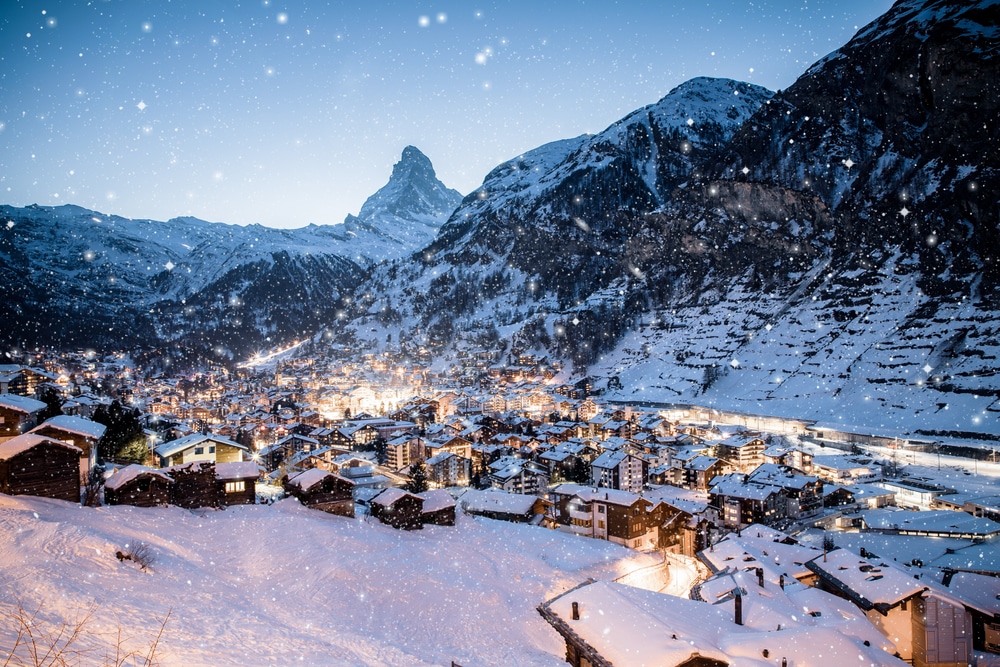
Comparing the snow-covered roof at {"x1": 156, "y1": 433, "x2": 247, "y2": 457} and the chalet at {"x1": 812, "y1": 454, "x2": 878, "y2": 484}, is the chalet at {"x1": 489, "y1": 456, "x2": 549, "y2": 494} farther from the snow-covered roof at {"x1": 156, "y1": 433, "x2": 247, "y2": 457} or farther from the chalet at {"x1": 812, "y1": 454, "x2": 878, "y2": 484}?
the chalet at {"x1": 812, "y1": 454, "x2": 878, "y2": 484}

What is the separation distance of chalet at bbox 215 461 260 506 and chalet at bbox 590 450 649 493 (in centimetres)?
2450

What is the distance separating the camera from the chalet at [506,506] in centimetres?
2916

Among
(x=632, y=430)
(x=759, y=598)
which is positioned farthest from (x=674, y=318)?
(x=759, y=598)

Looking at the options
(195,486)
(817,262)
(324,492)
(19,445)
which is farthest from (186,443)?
(817,262)

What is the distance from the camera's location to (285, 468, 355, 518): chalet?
2175 cm

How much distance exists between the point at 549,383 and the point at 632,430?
3605cm

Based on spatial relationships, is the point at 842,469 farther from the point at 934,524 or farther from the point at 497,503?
the point at 497,503

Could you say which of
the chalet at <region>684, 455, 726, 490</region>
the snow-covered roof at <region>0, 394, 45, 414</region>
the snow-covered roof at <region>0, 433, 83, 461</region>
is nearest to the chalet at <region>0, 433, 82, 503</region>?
the snow-covered roof at <region>0, 433, 83, 461</region>

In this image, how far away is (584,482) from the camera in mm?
41281

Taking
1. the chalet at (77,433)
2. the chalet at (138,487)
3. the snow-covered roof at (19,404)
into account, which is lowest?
the chalet at (138,487)

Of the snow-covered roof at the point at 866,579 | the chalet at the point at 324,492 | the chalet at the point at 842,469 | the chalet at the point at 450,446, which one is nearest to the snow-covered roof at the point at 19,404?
the chalet at the point at 324,492

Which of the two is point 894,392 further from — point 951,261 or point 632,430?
point 632,430

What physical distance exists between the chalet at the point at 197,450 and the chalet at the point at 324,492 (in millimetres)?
8706

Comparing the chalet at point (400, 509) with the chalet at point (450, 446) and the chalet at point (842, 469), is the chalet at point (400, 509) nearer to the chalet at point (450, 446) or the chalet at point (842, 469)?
the chalet at point (450, 446)
